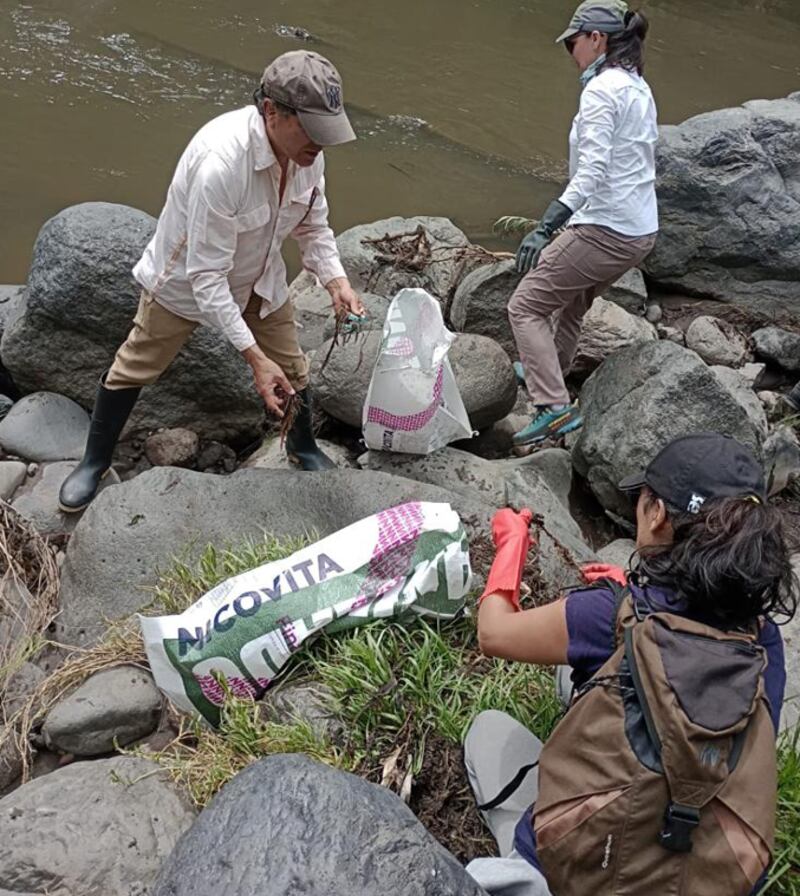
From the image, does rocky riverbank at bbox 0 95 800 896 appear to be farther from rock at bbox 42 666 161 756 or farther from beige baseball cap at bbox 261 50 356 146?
beige baseball cap at bbox 261 50 356 146

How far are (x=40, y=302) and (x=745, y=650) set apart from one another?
392 centimetres

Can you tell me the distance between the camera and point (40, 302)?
16.2 feet

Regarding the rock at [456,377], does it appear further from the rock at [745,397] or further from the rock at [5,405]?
the rock at [5,405]

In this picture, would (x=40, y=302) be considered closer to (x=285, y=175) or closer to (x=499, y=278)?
(x=285, y=175)

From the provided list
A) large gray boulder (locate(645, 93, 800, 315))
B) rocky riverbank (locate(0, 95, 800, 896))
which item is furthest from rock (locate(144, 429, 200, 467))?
large gray boulder (locate(645, 93, 800, 315))

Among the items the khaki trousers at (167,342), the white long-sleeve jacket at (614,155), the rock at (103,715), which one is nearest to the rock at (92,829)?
the rock at (103,715)

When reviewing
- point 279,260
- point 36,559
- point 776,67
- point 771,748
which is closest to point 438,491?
point 279,260

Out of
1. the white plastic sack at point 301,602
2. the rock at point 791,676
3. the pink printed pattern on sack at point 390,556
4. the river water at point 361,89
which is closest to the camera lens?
the white plastic sack at point 301,602

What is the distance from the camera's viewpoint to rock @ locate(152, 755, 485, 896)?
204 centimetres

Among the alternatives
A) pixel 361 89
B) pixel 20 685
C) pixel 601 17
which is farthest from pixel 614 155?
pixel 361 89

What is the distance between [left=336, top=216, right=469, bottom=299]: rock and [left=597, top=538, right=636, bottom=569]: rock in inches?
84.1

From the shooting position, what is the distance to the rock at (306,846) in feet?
6.68

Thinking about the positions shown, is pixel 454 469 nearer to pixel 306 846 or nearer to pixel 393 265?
pixel 393 265

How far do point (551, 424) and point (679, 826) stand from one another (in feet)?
9.68
